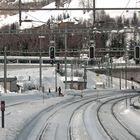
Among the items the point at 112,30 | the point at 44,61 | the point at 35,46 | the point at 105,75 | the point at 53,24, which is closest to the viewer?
the point at 112,30

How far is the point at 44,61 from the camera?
155250mm

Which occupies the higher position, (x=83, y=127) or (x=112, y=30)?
(x=112, y=30)

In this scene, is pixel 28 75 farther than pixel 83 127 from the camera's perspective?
Yes

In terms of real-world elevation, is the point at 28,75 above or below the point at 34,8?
below

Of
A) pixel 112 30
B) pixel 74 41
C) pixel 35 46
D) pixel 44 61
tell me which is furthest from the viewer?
pixel 44 61

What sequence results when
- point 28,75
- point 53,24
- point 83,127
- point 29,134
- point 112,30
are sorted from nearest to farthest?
point 29,134
point 83,127
point 112,30
point 53,24
point 28,75

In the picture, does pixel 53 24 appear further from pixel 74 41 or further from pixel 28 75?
pixel 28 75

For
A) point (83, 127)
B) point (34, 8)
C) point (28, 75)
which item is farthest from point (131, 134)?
point (28, 75)

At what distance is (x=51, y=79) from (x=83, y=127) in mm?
92241

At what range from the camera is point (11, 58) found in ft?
477

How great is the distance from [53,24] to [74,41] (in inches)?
939

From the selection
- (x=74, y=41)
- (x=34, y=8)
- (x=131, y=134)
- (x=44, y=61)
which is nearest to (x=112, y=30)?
(x=34, y=8)

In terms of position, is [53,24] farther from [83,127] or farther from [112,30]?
[83,127]

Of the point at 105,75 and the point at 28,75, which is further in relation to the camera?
the point at 105,75
